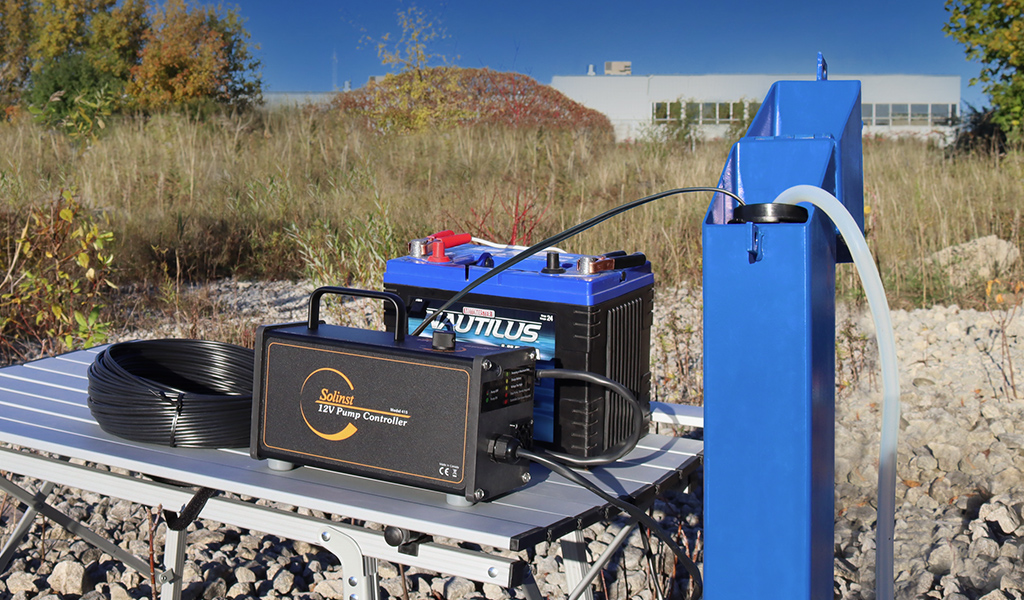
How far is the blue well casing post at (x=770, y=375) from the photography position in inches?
42.8

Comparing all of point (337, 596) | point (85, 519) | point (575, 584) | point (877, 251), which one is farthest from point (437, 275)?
point (877, 251)

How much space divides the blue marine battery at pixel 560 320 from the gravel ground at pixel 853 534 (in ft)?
1.62

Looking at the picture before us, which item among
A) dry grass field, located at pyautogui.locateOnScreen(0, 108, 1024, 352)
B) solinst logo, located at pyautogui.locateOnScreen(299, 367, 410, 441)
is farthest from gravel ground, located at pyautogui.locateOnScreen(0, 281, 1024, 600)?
dry grass field, located at pyautogui.locateOnScreen(0, 108, 1024, 352)

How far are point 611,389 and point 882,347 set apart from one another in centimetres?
52

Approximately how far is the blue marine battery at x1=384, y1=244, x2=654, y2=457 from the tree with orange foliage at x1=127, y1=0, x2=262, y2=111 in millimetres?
13703

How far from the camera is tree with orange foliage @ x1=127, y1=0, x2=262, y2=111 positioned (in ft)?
48.0

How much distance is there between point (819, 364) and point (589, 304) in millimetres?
505

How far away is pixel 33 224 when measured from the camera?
4.55m

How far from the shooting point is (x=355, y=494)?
139 cm

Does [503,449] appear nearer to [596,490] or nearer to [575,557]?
[596,490]

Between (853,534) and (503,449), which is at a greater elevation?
(503,449)

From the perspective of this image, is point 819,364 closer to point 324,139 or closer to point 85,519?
point 85,519

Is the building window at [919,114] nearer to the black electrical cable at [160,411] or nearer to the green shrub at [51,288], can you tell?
the green shrub at [51,288]

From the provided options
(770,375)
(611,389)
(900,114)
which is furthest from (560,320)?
(900,114)
